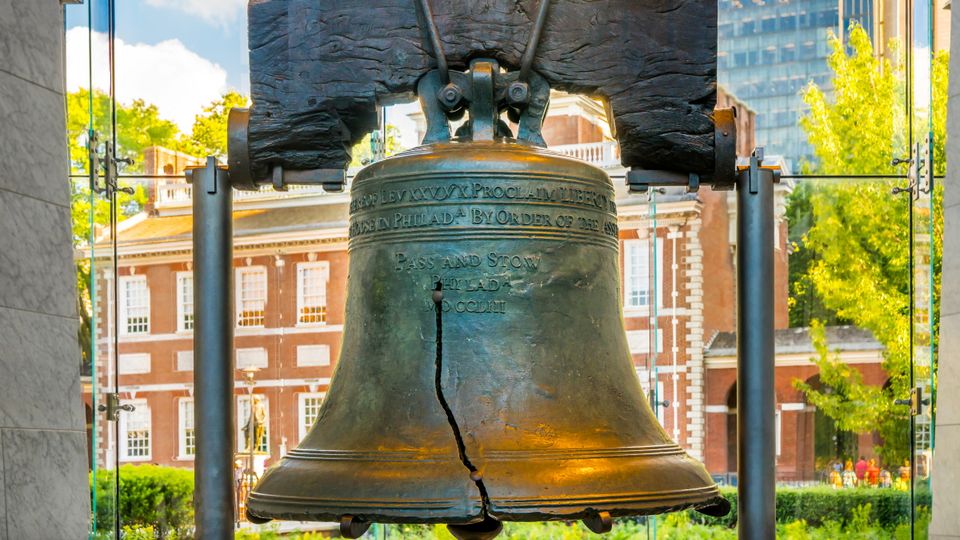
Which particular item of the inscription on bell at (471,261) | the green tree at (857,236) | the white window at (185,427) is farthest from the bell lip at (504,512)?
the white window at (185,427)

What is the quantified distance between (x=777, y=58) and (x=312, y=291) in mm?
3168

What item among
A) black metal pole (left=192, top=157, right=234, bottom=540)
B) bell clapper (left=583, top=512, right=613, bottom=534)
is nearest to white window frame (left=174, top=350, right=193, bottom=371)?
black metal pole (left=192, top=157, right=234, bottom=540)

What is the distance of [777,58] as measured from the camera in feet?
28.6

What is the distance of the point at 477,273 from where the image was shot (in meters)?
2.72

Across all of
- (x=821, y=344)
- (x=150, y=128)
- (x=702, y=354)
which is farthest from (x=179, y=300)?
(x=821, y=344)

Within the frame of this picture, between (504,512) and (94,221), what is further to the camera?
(94,221)

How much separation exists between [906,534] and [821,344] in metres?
1.25

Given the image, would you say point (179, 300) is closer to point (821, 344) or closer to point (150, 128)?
point (150, 128)

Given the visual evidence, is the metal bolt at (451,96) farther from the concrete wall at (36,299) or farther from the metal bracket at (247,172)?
the concrete wall at (36,299)

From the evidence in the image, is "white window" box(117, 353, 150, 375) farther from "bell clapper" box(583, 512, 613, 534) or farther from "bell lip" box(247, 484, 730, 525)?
"bell clapper" box(583, 512, 613, 534)

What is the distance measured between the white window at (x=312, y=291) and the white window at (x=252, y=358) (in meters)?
0.32

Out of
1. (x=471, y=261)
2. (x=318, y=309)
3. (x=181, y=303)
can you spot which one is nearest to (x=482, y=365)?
(x=471, y=261)

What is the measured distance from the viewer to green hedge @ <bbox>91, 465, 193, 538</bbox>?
29.0 feet

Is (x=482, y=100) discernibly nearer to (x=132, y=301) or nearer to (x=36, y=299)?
(x=36, y=299)
